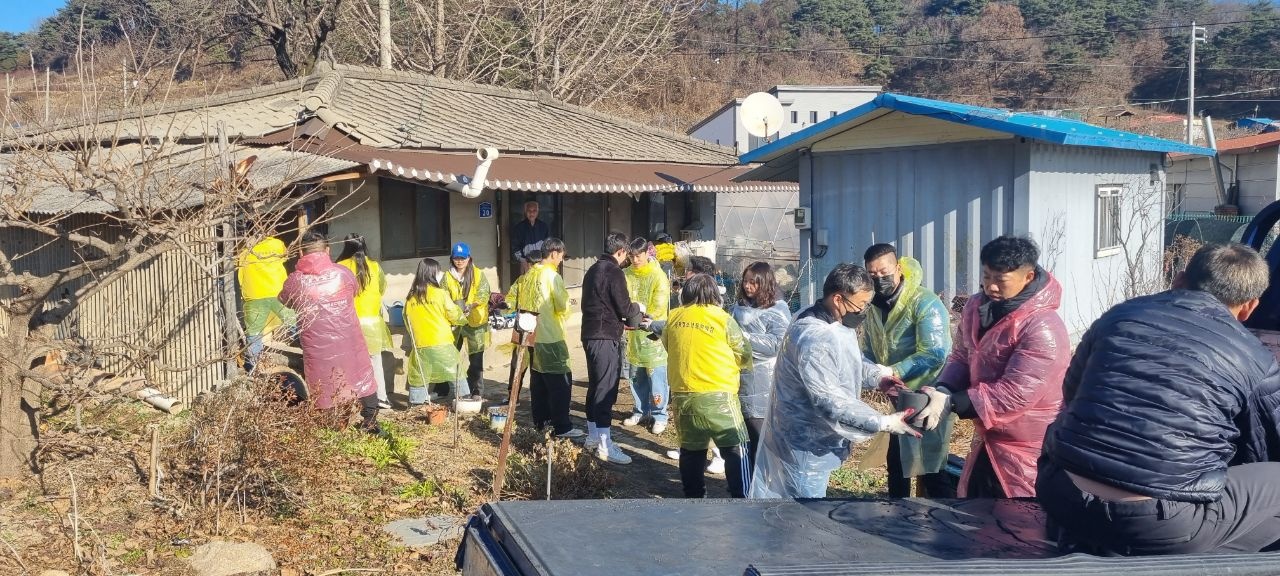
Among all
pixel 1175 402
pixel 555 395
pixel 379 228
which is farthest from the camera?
pixel 379 228

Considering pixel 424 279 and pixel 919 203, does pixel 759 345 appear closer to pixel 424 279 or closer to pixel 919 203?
pixel 424 279

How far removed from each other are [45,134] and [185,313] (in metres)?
3.24

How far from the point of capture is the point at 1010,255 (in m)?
3.87

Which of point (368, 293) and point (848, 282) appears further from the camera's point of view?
point (368, 293)

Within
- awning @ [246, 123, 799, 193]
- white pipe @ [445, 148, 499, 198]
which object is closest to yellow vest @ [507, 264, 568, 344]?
white pipe @ [445, 148, 499, 198]


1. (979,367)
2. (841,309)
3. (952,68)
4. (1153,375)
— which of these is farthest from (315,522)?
(952,68)

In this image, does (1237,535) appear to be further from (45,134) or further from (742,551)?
(45,134)

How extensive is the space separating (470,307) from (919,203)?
4.66 meters

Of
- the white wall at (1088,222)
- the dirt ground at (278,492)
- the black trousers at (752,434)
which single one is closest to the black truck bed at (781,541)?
the dirt ground at (278,492)

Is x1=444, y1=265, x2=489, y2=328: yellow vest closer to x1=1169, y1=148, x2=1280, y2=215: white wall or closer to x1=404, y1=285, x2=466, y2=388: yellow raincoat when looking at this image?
x1=404, y1=285, x2=466, y2=388: yellow raincoat

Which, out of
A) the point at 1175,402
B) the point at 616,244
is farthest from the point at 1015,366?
the point at 616,244

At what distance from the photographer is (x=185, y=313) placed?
7844 mm

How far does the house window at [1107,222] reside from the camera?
10250 millimetres

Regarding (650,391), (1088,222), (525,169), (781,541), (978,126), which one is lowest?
(650,391)
